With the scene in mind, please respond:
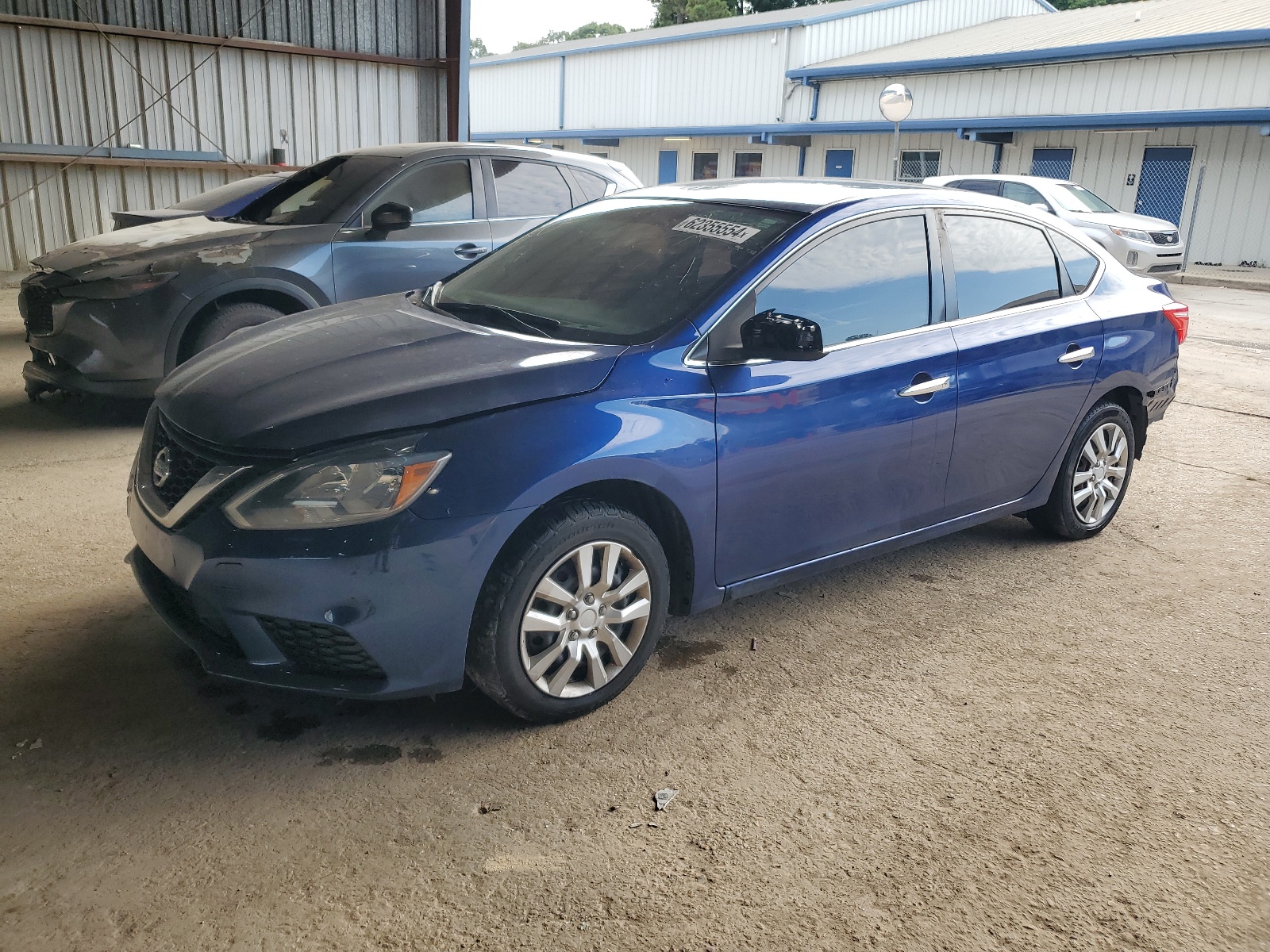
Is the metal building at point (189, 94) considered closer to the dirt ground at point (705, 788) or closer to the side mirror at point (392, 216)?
the side mirror at point (392, 216)

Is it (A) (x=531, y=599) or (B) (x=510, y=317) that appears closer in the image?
(A) (x=531, y=599)

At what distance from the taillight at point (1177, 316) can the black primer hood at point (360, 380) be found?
10.5 ft

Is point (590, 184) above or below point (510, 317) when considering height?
above

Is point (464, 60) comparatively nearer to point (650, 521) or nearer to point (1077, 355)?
point (1077, 355)

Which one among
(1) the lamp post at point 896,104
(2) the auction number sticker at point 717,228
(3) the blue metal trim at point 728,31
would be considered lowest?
(2) the auction number sticker at point 717,228

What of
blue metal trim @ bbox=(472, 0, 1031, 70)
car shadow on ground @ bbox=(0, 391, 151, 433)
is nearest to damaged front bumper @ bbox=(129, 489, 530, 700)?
car shadow on ground @ bbox=(0, 391, 151, 433)

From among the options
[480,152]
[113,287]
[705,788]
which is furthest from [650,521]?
[480,152]

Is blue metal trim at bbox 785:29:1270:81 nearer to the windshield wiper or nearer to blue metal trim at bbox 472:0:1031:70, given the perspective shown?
blue metal trim at bbox 472:0:1031:70

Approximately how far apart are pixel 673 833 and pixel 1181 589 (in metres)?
2.94

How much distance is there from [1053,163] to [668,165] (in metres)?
12.7

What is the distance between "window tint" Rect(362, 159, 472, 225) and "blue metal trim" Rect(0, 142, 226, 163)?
7.76m

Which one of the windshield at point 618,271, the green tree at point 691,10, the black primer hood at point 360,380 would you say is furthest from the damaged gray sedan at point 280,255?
the green tree at point 691,10

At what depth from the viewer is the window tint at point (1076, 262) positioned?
460cm

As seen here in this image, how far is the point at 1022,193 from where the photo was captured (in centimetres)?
1522
